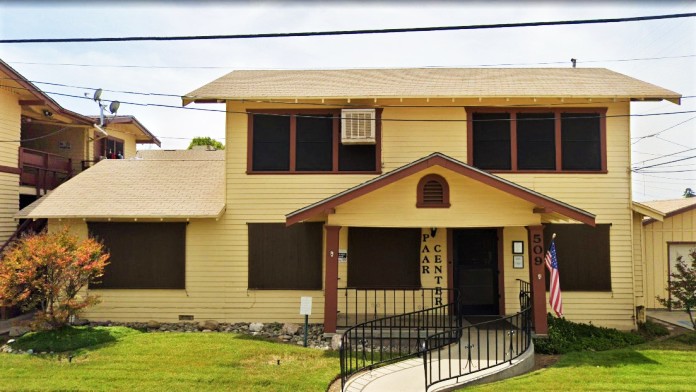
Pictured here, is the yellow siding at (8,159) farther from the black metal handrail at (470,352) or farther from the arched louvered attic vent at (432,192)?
the black metal handrail at (470,352)

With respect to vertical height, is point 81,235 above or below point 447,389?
above

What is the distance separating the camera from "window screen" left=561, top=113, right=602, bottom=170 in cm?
1178

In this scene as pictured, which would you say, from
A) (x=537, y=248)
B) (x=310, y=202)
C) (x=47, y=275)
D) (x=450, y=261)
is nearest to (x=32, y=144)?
(x=47, y=275)

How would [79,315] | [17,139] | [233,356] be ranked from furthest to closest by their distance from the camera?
[17,139]
[79,315]
[233,356]

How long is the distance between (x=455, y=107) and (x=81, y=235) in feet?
33.7

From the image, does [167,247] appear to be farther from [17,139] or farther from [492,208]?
[492,208]

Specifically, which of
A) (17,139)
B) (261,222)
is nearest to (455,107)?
(261,222)

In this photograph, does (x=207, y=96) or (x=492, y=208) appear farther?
(x=207, y=96)

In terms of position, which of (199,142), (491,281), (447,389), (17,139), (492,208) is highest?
(199,142)

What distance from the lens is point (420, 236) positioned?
11.7 m

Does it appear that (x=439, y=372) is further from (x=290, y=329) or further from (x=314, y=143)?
(x=314, y=143)

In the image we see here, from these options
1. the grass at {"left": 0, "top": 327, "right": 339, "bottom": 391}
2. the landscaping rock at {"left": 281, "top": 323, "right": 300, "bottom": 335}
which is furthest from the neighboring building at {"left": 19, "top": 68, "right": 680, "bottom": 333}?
the grass at {"left": 0, "top": 327, "right": 339, "bottom": 391}

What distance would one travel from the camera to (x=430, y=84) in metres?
12.6

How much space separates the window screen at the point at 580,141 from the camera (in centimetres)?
1178
